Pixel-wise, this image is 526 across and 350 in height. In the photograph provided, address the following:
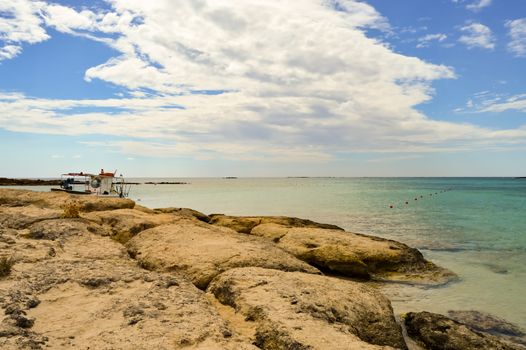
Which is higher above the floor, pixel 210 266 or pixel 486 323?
pixel 210 266

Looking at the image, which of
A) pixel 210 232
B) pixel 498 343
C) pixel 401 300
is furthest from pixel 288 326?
pixel 401 300

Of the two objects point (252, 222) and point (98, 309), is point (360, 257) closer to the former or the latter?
point (252, 222)

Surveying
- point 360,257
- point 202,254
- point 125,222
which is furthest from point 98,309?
point 360,257

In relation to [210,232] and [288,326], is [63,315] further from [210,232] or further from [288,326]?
[210,232]

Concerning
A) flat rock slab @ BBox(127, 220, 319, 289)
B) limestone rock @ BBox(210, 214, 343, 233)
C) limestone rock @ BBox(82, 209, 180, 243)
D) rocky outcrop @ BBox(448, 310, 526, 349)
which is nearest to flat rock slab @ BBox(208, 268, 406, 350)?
flat rock slab @ BBox(127, 220, 319, 289)

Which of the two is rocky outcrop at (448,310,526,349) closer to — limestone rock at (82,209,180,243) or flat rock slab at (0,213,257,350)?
flat rock slab at (0,213,257,350)

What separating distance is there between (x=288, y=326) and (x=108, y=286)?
3.30m

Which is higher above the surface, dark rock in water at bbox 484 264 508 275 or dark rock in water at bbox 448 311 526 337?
dark rock in water at bbox 448 311 526 337

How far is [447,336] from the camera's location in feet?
25.8

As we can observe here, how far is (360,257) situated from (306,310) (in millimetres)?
9278

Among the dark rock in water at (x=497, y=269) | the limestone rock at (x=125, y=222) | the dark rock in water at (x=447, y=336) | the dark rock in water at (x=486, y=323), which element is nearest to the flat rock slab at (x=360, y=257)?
the dark rock in water at (x=497, y=269)

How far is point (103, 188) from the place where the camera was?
49.1 m

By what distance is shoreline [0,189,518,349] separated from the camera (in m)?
5.69

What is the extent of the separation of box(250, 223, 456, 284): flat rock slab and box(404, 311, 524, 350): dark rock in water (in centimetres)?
573
